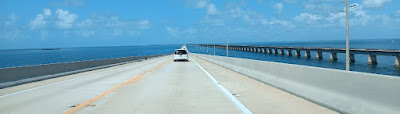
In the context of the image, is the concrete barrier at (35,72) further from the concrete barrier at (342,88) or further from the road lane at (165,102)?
the concrete barrier at (342,88)

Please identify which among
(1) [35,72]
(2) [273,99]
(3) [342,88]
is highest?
(3) [342,88]

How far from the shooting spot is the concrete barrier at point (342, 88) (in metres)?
6.06

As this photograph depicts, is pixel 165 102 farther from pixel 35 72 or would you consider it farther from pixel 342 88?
pixel 35 72

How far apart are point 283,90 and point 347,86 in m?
4.38

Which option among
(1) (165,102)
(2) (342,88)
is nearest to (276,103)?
(2) (342,88)

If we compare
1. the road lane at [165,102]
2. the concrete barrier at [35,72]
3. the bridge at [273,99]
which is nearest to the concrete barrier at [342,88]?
the bridge at [273,99]

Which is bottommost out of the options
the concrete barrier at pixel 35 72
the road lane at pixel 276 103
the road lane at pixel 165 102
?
the road lane at pixel 276 103

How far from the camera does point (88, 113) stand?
764 cm

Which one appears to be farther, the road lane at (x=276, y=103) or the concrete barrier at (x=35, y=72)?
the concrete barrier at (x=35, y=72)

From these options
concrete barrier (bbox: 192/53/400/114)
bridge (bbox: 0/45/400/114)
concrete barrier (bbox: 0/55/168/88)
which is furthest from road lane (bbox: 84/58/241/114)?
concrete barrier (bbox: 0/55/168/88)

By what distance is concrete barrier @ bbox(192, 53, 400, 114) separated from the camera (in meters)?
6.06

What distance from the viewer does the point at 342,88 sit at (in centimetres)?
758

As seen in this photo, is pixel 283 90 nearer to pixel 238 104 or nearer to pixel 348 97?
pixel 238 104

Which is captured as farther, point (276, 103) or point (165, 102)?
point (165, 102)
